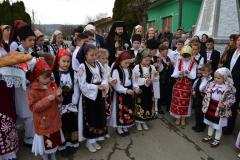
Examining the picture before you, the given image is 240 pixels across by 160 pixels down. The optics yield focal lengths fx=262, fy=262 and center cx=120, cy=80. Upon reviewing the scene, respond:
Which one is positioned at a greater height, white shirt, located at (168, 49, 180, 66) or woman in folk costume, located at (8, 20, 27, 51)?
woman in folk costume, located at (8, 20, 27, 51)

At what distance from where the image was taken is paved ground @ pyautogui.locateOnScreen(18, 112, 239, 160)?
4.21 meters

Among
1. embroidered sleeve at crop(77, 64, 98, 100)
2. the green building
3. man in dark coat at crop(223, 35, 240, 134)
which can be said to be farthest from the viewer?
the green building

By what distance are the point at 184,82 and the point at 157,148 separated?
5.34ft

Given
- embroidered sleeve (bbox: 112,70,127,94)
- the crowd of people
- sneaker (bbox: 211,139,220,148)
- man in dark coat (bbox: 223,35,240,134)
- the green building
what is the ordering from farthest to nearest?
the green building < man in dark coat (bbox: 223,35,240,134) < embroidered sleeve (bbox: 112,70,127,94) < sneaker (bbox: 211,139,220,148) < the crowd of people

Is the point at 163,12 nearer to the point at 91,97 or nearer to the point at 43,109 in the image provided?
the point at 91,97

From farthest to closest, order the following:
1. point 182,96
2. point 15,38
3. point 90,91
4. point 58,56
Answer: point 182,96 < point 15,38 < point 90,91 < point 58,56

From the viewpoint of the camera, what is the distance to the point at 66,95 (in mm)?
4090

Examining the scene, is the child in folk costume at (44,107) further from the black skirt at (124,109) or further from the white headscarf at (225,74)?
the white headscarf at (225,74)

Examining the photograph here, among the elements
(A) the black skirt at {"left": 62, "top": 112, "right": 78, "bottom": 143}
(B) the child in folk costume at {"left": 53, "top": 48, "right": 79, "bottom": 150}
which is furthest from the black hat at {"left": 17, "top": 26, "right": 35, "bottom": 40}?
(A) the black skirt at {"left": 62, "top": 112, "right": 78, "bottom": 143}

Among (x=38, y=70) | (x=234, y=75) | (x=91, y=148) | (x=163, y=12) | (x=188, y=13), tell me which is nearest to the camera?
(x=38, y=70)

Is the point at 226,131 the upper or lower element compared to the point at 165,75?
lower

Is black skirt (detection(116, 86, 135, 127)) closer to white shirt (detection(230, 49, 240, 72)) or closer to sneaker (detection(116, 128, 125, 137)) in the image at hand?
sneaker (detection(116, 128, 125, 137))

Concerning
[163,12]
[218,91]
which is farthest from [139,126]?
[163,12]

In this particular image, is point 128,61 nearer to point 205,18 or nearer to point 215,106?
point 215,106
